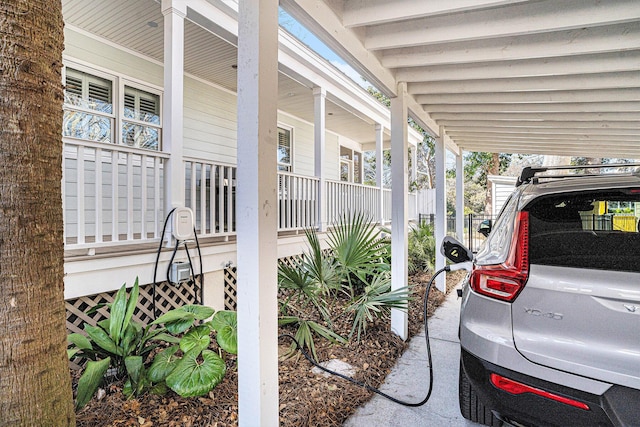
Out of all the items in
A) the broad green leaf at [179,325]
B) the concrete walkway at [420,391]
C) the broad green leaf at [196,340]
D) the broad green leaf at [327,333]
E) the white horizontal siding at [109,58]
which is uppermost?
the white horizontal siding at [109,58]

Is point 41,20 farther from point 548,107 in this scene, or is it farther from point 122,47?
point 548,107

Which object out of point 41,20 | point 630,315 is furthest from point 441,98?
point 41,20

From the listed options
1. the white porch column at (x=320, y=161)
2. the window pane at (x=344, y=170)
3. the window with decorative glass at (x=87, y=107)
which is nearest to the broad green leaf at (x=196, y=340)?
the window with decorative glass at (x=87, y=107)

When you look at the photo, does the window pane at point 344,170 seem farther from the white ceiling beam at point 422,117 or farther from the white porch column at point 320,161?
the white ceiling beam at point 422,117

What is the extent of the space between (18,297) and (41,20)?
3.85 feet

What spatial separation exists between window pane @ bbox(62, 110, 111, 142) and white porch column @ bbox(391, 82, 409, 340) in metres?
4.24

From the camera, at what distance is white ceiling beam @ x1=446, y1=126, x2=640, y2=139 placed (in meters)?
5.71

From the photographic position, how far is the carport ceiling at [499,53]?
2.55 metres

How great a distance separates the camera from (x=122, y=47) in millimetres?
5414

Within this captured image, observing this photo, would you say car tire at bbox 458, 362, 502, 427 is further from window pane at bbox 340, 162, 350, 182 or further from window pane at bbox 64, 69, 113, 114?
window pane at bbox 340, 162, 350, 182

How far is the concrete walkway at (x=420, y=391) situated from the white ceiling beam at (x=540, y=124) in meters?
3.52

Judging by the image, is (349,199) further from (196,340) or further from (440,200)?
(196,340)

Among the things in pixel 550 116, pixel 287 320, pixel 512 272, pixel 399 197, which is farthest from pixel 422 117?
pixel 512 272

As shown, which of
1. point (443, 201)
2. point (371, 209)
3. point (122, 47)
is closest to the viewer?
point (122, 47)
